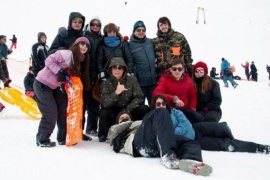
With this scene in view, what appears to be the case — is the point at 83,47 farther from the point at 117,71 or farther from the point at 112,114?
the point at 112,114

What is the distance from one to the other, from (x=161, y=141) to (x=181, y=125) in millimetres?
643

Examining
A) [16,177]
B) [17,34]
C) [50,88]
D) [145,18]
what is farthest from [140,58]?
[145,18]

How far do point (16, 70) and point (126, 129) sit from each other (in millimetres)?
9767

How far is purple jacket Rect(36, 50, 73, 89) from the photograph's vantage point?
432cm

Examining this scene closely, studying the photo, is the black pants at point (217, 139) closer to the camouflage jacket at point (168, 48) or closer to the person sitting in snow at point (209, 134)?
the person sitting in snow at point (209, 134)

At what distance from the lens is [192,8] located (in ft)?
126

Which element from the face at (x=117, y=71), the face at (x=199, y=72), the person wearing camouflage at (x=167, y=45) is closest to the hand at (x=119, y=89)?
the face at (x=117, y=71)

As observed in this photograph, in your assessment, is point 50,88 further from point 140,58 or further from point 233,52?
point 233,52

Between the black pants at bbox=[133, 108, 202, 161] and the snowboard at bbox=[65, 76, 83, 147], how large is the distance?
85 centimetres

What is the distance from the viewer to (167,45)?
533 centimetres

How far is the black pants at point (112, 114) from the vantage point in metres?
4.64

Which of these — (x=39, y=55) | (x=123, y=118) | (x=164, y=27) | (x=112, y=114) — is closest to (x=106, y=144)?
(x=112, y=114)

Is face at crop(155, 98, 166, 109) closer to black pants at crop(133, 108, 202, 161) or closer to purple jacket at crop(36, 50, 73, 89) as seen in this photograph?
black pants at crop(133, 108, 202, 161)

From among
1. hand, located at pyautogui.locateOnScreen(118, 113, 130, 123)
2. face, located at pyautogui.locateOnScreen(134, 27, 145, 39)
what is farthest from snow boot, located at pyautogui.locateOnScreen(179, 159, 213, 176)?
face, located at pyautogui.locateOnScreen(134, 27, 145, 39)
